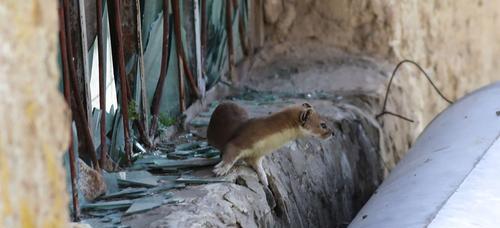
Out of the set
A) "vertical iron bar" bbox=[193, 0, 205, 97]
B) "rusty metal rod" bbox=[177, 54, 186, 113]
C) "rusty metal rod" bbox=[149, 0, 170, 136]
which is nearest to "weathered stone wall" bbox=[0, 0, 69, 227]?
"rusty metal rod" bbox=[149, 0, 170, 136]

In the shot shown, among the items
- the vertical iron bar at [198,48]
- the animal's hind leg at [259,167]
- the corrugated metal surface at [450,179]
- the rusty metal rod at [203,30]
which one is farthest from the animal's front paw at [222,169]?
the rusty metal rod at [203,30]

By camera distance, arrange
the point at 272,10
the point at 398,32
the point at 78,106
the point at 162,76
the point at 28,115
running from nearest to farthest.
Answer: the point at 28,115 < the point at 78,106 < the point at 162,76 < the point at 272,10 < the point at 398,32

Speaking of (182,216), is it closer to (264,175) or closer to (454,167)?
(264,175)

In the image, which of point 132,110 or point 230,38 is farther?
point 230,38

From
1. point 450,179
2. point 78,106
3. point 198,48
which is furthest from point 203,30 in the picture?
point 450,179

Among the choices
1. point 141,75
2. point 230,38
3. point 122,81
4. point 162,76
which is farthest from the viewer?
point 230,38

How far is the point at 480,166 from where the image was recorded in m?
4.54

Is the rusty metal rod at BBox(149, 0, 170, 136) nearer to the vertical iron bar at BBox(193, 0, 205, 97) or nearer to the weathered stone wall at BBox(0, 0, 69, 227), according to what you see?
the vertical iron bar at BBox(193, 0, 205, 97)

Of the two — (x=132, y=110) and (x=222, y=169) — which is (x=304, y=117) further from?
(x=132, y=110)

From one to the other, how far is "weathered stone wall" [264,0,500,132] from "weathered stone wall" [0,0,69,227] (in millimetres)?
5430

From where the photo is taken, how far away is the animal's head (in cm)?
454

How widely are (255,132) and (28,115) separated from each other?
105 inches

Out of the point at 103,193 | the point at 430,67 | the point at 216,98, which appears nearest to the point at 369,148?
the point at 216,98

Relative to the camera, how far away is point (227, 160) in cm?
445
